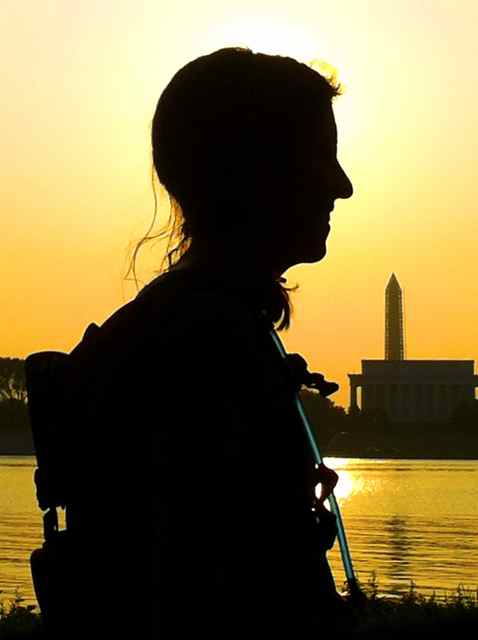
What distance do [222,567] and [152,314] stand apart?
33 cm

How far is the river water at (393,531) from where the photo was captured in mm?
35344

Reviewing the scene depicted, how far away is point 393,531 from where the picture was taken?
62.0m

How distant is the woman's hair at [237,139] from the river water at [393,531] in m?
19.9

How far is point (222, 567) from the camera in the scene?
7.02 ft

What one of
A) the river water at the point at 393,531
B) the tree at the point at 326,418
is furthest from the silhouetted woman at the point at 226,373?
the tree at the point at 326,418

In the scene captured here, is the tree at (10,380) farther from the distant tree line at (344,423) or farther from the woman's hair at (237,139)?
the woman's hair at (237,139)

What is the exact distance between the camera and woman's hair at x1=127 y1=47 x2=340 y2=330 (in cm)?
235

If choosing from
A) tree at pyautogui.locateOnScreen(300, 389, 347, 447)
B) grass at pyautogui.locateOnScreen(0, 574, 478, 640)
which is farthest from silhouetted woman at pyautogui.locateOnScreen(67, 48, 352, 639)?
tree at pyautogui.locateOnScreen(300, 389, 347, 447)

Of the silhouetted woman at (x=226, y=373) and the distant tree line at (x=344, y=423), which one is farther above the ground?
the distant tree line at (x=344, y=423)

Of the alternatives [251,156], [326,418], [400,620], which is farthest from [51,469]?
[326,418]

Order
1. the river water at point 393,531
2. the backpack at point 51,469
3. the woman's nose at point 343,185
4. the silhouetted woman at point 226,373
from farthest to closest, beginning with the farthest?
the river water at point 393,531 < the woman's nose at point 343,185 < the backpack at point 51,469 < the silhouetted woman at point 226,373

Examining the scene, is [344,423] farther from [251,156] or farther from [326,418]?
[251,156]

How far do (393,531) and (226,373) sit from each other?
60488 millimetres

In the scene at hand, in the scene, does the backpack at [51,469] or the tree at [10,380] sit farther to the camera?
the tree at [10,380]
